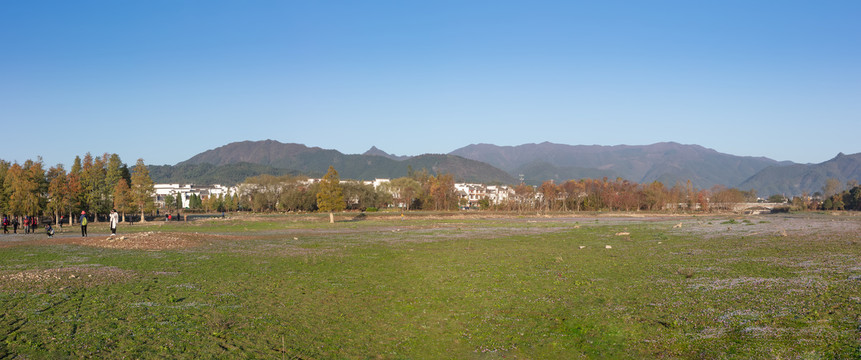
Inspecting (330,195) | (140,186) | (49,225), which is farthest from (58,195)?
(330,195)

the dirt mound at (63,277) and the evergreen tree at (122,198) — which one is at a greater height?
the evergreen tree at (122,198)

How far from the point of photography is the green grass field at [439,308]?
35.5ft

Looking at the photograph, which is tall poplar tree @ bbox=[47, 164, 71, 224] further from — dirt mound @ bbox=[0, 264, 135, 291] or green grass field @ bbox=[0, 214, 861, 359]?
dirt mound @ bbox=[0, 264, 135, 291]

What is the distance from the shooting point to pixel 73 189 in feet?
254

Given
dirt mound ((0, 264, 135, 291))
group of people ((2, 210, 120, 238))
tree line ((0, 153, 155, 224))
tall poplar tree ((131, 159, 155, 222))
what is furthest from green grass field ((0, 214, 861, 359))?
tall poplar tree ((131, 159, 155, 222))

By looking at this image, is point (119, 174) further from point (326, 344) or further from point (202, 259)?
point (326, 344)

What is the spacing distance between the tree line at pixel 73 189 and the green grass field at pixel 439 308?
52.7m

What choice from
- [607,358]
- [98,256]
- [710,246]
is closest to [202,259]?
[98,256]

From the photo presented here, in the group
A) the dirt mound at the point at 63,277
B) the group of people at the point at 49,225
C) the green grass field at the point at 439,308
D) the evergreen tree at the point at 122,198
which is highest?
the evergreen tree at the point at 122,198

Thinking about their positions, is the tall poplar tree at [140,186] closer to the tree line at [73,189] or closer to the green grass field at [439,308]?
the tree line at [73,189]

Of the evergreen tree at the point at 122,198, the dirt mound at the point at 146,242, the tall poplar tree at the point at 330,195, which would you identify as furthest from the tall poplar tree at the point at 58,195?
the dirt mound at the point at 146,242

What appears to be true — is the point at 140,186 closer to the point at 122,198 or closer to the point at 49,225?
the point at 122,198

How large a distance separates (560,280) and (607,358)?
891 centimetres

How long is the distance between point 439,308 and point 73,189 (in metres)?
80.8
